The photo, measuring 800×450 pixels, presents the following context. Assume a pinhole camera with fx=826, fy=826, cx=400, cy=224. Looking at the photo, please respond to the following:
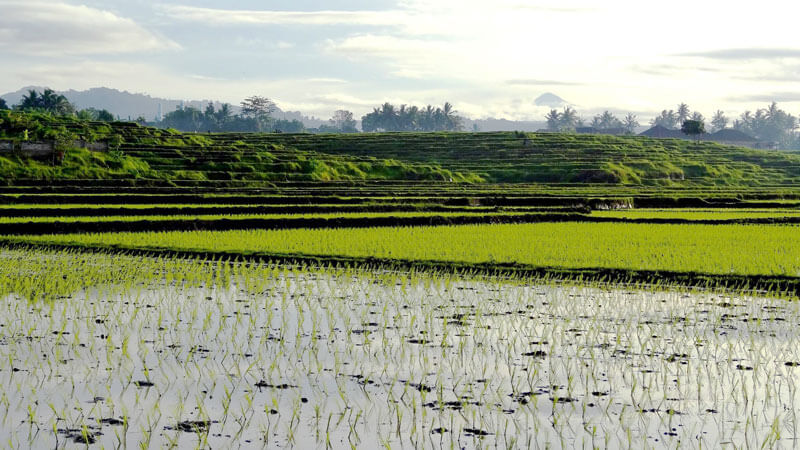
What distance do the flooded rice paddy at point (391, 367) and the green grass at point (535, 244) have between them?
2.28 m

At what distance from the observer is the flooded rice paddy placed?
5281 mm

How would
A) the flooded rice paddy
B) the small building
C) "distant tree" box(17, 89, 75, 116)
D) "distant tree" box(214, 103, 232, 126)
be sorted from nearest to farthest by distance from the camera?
the flooded rice paddy, "distant tree" box(17, 89, 75, 116), the small building, "distant tree" box(214, 103, 232, 126)

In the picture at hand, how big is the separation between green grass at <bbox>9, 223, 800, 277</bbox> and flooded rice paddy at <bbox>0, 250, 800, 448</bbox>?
228cm

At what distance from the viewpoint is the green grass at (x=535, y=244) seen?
44.0ft

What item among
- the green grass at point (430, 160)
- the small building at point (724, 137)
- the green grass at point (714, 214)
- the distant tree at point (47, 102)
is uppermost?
the small building at point (724, 137)

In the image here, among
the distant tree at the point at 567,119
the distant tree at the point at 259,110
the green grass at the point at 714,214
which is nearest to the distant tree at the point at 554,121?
the distant tree at the point at 567,119

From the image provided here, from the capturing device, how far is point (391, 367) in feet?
22.8

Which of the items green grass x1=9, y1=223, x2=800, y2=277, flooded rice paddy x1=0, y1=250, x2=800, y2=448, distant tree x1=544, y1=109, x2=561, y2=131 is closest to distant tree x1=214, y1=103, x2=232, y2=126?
distant tree x1=544, y1=109, x2=561, y2=131

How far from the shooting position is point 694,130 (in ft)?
293

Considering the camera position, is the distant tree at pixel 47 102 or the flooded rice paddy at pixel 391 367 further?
the distant tree at pixel 47 102

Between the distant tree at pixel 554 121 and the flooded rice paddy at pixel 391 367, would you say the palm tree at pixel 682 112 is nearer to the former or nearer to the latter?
the distant tree at pixel 554 121

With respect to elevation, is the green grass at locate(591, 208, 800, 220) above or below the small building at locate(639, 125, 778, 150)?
below

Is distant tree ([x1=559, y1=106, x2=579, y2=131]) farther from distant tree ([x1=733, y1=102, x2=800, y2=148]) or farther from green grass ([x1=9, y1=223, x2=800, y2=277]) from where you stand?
green grass ([x1=9, y1=223, x2=800, y2=277])

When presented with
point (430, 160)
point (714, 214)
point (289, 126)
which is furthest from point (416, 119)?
point (714, 214)
